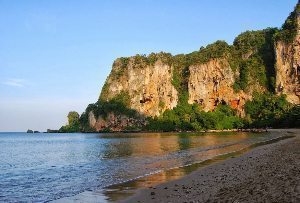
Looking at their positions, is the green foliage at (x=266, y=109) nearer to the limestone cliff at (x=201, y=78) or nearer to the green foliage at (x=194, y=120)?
the limestone cliff at (x=201, y=78)

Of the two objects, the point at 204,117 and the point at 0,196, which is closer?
the point at 0,196

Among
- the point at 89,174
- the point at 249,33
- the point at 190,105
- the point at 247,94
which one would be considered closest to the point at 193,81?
the point at 190,105

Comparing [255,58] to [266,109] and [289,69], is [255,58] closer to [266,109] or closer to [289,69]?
[289,69]

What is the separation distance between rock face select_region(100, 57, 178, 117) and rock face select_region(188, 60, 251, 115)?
515 inches

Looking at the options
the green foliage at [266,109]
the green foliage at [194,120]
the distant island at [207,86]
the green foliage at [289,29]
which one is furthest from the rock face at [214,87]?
the green foliage at [289,29]

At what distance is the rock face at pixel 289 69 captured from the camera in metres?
146

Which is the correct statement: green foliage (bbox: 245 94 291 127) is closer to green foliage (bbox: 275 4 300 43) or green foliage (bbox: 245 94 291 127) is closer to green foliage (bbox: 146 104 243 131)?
green foliage (bbox: 146 104 243 131)

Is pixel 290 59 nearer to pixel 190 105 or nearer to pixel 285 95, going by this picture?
pixel 285 95

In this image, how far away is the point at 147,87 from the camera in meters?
182

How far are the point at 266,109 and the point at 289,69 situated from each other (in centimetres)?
2047

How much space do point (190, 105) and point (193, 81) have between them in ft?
38.0

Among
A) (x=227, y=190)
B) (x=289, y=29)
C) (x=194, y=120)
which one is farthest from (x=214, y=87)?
(x=227, y=190)

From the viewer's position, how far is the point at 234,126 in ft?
511

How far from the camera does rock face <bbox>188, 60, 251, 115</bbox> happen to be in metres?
167
